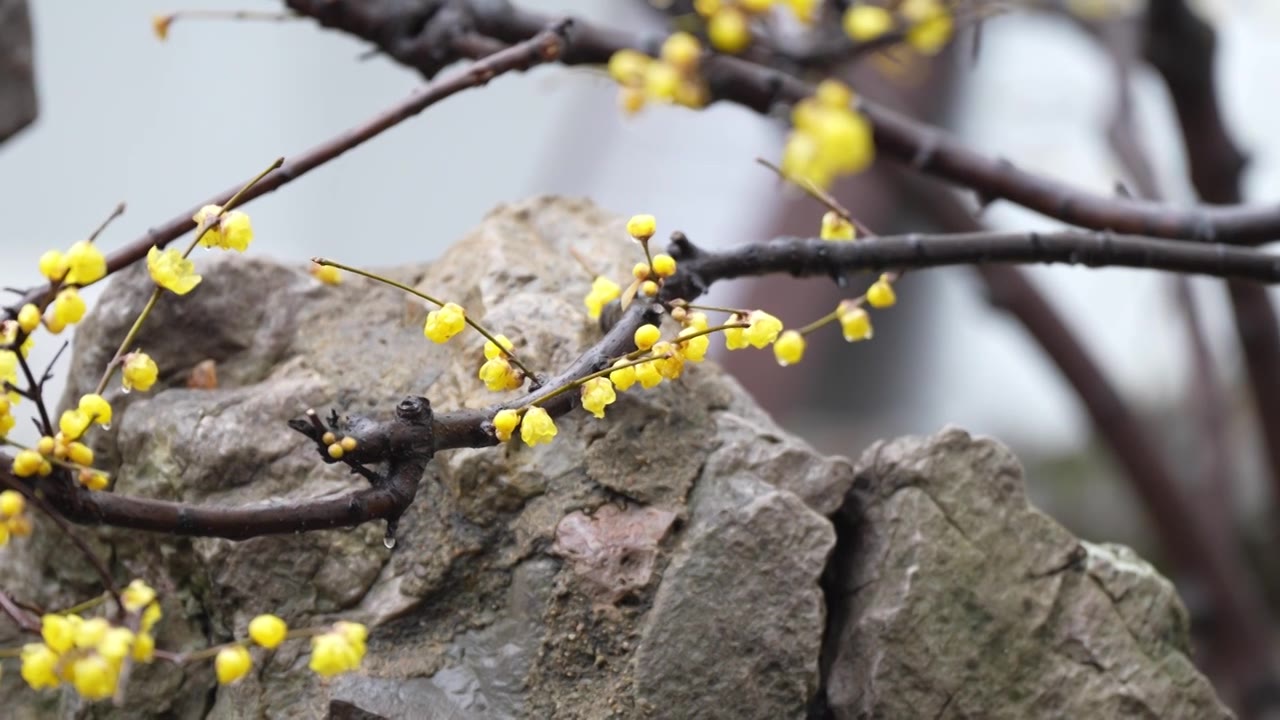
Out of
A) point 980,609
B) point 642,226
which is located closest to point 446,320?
point 642,226

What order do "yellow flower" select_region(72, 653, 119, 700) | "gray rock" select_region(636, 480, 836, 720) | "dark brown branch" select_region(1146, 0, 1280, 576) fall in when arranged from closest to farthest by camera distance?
"yellow flower" select_region(72, 653, 119, 700) < "gray rock" select_region(636, 480, 836, 720) < "dark brown branch" select_region(1146, 0, 1280, 576)

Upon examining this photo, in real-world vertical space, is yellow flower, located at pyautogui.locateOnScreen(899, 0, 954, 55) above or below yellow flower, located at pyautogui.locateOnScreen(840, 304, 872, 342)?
below

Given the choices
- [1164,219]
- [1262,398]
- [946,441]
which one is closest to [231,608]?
[946,441]

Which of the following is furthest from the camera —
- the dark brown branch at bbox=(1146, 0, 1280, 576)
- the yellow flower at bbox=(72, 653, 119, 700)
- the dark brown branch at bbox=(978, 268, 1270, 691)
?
the dark brown branch at bbox=(978, 268, 1270, 691)

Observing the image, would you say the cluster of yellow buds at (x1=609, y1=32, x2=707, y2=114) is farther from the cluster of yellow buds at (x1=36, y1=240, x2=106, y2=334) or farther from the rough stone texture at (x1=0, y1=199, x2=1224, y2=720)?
the cluster of yellow buds at (x1=36, y1=240, x2=106, y2=334)

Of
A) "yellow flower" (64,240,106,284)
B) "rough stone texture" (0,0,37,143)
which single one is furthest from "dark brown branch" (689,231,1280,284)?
"rough stone texture" (0,0,37,143)

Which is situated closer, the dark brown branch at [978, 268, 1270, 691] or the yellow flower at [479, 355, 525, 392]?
the yellow flower at [479, 355, 525, 392]

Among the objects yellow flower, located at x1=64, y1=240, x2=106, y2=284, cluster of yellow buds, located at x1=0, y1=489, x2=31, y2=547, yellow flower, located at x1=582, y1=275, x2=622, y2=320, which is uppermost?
yellow flower, located at x1=64, y1=240, x2=106, y2=284
